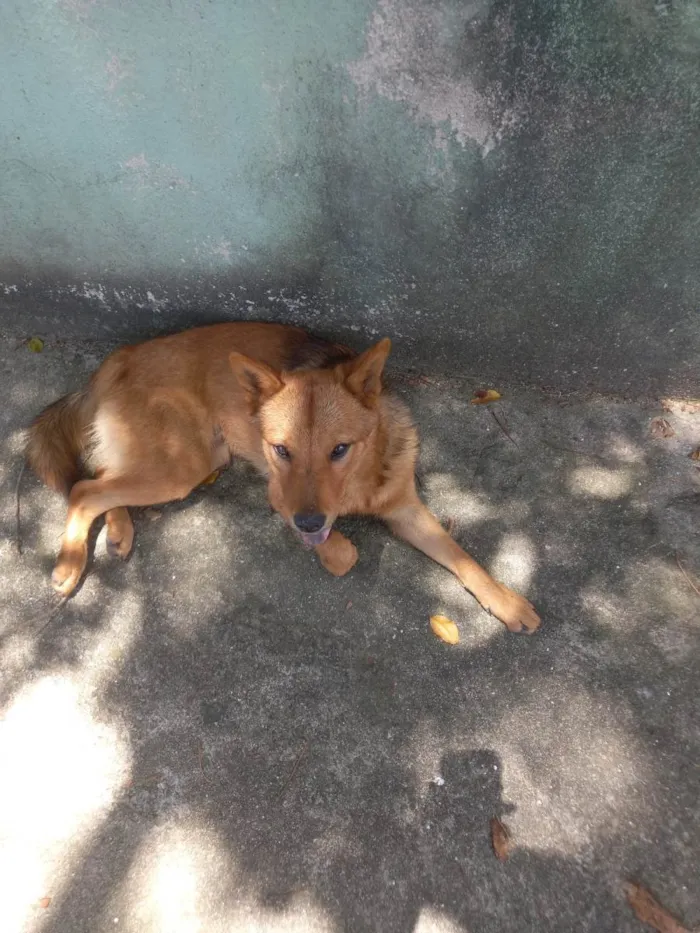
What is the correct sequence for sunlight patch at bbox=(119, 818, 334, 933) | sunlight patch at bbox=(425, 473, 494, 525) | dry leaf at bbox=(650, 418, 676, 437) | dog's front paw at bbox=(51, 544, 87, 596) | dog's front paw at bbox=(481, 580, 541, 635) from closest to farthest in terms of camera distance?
sunlight patch at bbox=(119, 818, 334, 933) → dog's front paw at bbox=(481, 580, 541, 635) → dog's front paw at bbox=(51, 544, 87, 596) → sunlight patch at bbox=(425, 473, 494, 525) → dry leaf at bbox=(650, 418, 676, 437)

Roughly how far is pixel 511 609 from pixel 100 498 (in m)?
2.35

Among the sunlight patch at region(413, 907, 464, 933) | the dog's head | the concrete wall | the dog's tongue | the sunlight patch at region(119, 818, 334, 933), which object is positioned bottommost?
the sunlight patch at region(119, 818, 334, 933)

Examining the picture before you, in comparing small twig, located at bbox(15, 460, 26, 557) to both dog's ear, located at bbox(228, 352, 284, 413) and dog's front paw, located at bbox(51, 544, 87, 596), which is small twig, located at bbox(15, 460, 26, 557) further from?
dog's ear, located at bbox(228, 352, 284, 413)

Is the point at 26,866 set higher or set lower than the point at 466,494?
lower

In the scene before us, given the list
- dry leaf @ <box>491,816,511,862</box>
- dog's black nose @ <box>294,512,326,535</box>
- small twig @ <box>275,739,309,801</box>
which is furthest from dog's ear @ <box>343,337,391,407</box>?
dry leaf @ <box>491,816,511,862</box>

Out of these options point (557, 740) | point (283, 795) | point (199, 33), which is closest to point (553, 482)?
point (557, 740)

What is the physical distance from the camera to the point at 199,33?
261cm

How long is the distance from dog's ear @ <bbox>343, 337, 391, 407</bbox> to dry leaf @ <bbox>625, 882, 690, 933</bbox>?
235 cm

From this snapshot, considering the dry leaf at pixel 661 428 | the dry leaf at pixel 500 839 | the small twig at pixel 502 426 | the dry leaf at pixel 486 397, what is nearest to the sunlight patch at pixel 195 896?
the dry leaf at pixel 500 839

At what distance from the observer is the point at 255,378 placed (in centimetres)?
284

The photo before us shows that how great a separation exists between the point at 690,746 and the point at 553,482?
150cm

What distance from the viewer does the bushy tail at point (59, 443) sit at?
3.33 metres

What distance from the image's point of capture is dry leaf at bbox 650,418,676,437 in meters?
3.52

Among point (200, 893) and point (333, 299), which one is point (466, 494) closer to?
point (333, 299)
